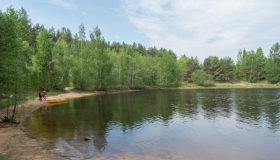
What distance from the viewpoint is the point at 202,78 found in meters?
99.7

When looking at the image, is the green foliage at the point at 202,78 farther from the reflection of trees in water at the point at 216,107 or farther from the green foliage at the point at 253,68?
the reflection of trees in water at the point at 216,107

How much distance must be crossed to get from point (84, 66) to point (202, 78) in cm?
6873

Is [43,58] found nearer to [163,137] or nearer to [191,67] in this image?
[163,137]

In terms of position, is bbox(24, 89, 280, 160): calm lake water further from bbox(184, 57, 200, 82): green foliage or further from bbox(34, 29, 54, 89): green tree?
bbox(184, 57, 200, 82): green foliage

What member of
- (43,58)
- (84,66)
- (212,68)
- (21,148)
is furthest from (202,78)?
(21,148)

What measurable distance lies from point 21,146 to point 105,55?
5624cm

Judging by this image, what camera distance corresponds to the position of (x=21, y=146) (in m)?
12.9

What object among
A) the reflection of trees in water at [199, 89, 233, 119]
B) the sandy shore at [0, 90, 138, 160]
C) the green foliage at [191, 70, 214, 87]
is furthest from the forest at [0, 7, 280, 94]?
the reflection of trees in water at [199, 89, 233, 119]

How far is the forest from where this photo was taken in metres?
18.6

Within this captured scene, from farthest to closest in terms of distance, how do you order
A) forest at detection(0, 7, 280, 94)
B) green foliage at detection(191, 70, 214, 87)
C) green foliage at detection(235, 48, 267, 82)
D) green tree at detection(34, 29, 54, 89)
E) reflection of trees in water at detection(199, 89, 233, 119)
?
green foliage at detection(235, 48, 267, 82) < green foliage at detection(191, 70, 214, 87) < green tree at detection(34, 29, 54, 89) < reflection of trees in water at detection(199, 89, 233, 119) < forest at detection(0, 7, 280, 94)

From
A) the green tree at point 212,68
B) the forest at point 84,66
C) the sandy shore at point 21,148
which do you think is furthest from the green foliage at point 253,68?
the sandy shore at point 21,148

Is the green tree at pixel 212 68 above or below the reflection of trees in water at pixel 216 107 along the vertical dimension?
above

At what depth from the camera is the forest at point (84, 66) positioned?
60.9ft

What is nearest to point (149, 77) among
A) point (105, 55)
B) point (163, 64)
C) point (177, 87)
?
point (163, 64)
